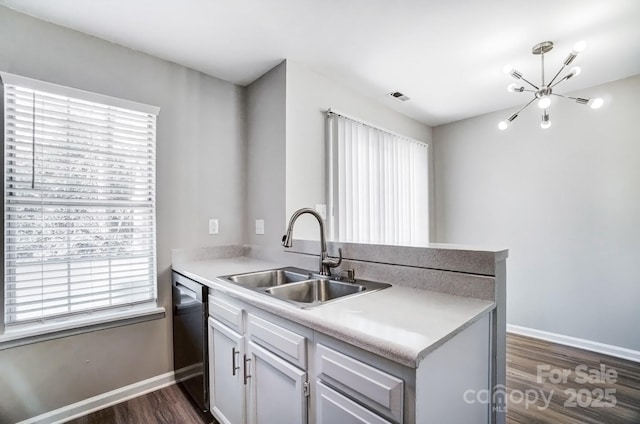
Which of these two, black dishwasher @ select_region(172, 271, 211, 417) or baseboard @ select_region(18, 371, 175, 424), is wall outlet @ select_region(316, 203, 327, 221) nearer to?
black dishwasher @ select_region(172, 271, 211, 417)

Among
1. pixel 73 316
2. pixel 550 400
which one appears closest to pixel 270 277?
pixel 73 316

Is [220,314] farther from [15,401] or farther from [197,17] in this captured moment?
[197,17]

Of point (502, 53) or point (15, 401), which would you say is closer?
point (15, 401)

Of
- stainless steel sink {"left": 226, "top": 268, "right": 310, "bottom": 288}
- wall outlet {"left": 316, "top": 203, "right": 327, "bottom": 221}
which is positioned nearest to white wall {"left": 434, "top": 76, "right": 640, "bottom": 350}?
wall outlet {"left": 316, "top": 203, "right": 327, "bottom": 221}

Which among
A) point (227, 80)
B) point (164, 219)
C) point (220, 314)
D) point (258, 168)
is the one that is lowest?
point (220, 314)

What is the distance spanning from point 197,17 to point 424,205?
3.10 m

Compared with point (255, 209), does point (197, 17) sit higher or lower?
higher

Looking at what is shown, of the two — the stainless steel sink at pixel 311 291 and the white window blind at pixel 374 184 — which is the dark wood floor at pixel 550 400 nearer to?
the stainless steel sink at pixel 311 291

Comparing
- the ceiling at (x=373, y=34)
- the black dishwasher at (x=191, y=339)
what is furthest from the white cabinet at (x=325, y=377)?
the ceiling at (x=373, y=34)

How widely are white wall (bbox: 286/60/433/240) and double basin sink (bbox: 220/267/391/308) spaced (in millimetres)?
439

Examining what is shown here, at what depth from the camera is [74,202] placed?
71.6 inches

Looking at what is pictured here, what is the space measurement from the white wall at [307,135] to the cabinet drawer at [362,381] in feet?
4.40

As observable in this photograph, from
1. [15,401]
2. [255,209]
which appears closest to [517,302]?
[255,209]

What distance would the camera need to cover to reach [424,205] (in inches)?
148
